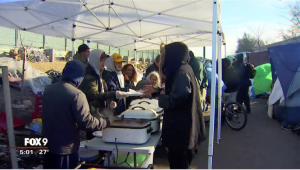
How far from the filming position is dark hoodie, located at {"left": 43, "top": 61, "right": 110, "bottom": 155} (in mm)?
1892

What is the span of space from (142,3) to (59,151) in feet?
9.52

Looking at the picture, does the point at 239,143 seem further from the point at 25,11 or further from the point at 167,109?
the point at 25,11

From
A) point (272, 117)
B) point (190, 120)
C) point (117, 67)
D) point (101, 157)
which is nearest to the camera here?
point (190, 120)

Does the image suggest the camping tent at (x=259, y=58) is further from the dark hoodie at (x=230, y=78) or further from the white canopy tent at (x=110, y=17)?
the white canopy tent at (x=110, y=17)

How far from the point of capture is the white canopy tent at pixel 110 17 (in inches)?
148

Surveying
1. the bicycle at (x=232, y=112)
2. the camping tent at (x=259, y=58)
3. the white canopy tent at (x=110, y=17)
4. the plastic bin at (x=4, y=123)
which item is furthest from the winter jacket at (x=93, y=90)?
the camping tent at (x=259, y=58)

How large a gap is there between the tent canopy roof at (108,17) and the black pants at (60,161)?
226 centimetres

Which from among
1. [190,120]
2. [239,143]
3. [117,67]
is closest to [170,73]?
[190,120]

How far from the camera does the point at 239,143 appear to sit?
180 inches

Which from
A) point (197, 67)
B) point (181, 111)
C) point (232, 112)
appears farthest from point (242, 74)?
point (181, 111)

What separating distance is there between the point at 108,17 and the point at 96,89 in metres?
2.40

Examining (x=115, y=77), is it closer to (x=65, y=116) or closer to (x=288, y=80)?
(x=65, y=116)

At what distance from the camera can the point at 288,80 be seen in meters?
5.30

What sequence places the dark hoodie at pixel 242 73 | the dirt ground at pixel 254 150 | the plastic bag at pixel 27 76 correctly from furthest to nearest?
the plastic bag at pixel 27 76
the dark hoodie at pixel 242 73
the dirt ground at pixel 254 150
